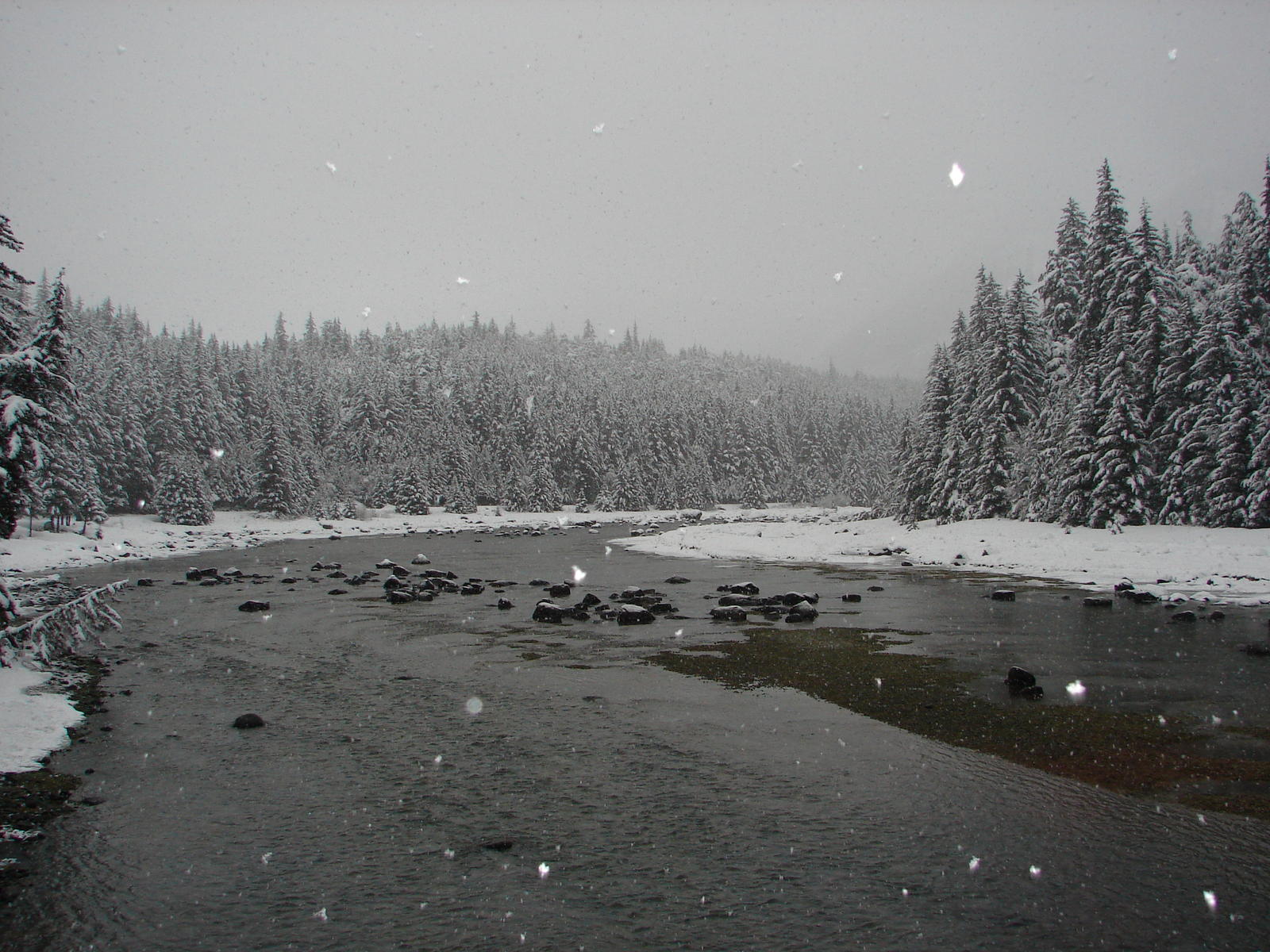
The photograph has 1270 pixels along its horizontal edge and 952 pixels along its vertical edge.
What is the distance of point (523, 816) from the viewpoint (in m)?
8.66

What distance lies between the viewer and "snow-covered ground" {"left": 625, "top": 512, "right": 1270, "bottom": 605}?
26875 mm

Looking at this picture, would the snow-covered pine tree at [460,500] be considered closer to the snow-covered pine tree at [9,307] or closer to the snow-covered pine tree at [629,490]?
the snow-covered pine tree at [629,490]

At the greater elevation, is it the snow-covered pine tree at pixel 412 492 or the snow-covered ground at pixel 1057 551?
the snow-covered pine tree at pixel 412 492

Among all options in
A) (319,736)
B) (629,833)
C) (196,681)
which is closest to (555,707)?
(319,736)

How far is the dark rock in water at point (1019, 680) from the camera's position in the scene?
13268 millimetres

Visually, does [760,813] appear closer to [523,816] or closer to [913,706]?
[523,816]

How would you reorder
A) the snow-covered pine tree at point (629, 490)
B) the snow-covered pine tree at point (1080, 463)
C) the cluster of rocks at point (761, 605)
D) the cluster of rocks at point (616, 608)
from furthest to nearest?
1. the snow-covered pine tree at point (629, 490)
2. the snow-covered pine tree at point (1080, 463)
3. the cluster of rocks at point (616, 608)
4. the cluster of rocks at point (761, 605)

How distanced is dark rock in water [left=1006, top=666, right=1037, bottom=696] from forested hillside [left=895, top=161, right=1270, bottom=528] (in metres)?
28.2

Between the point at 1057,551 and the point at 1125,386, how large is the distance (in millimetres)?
10285

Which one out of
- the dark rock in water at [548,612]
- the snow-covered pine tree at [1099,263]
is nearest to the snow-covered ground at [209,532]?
the dark rock in water at [548,612]

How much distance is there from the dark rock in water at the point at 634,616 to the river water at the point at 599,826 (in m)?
5.21

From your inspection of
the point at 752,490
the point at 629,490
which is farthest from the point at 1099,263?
the point at 752,490

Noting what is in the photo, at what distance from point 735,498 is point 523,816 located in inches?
4472

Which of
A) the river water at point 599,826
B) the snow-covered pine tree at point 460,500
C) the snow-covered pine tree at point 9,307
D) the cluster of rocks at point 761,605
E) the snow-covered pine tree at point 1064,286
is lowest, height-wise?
the river water at point 599,826
